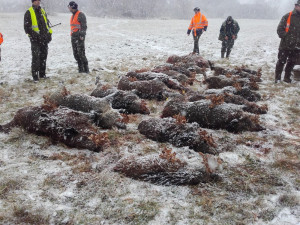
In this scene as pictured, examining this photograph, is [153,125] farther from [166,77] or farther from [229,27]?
[229,27]

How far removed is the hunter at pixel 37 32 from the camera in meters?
6.83

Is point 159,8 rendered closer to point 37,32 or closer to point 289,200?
point 37,32

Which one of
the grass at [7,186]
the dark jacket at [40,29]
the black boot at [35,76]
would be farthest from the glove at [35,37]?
the grass at [7,186]

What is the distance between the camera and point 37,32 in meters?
7.01

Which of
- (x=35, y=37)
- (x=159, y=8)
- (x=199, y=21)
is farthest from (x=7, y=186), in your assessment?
(x=159, y=8)

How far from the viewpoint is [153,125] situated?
4.25 metres

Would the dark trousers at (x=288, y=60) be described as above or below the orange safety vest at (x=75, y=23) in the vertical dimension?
below

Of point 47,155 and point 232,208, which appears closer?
point 232,208

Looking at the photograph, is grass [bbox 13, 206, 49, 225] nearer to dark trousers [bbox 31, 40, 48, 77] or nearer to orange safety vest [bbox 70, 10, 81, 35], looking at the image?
dark trousers [bbox 31, 40, 48, 77]

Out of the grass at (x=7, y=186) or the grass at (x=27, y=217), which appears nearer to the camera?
the grass at (x=27, y=217)

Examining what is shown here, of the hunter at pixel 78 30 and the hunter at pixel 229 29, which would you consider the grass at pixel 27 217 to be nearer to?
the hunter at pixel 78 30

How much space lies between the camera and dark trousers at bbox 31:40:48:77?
712 centimetres

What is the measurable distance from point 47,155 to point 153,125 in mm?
1792

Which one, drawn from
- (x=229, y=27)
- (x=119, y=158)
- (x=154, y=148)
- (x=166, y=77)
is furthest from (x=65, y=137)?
(x=229, y=27)
